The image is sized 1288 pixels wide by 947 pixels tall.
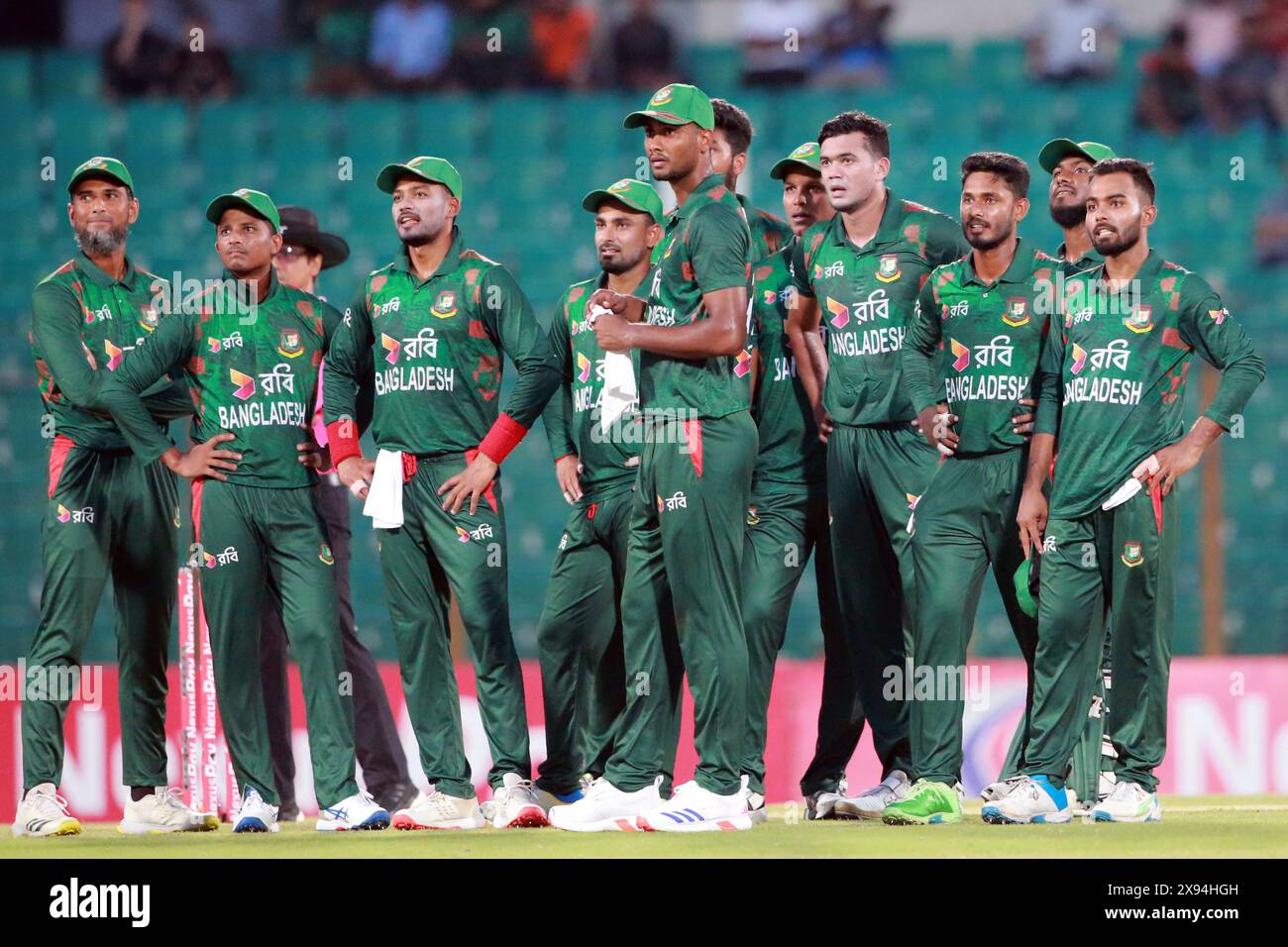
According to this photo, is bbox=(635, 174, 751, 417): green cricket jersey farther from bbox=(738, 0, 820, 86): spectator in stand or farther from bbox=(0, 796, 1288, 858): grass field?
bbox=(738, 0, 820, 86): spectator in stand

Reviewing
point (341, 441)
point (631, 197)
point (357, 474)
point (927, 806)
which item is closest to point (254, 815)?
point (357, 474)

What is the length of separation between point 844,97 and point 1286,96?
342cm

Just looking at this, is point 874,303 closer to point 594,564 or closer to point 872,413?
point 872,413

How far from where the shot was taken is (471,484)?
21.2 feet

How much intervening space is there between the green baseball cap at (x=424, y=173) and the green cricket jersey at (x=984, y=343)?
5.79 feet

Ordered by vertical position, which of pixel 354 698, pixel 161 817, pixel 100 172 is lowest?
pixel 161 817

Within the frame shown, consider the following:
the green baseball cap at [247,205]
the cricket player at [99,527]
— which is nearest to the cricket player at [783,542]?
the green baseball cap at [247,205]

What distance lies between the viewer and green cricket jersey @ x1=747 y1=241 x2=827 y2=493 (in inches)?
272

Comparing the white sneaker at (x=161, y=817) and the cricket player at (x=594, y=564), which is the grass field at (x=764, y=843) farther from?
the cricket player at (x=594, y=564)

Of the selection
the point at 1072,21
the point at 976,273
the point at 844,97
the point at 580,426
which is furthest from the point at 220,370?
the point at 1072,21

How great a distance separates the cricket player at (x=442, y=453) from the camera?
21.2 ft

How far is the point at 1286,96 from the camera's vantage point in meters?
14.1

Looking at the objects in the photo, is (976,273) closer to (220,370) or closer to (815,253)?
(815,253)

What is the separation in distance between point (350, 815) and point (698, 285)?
2.19 meters
